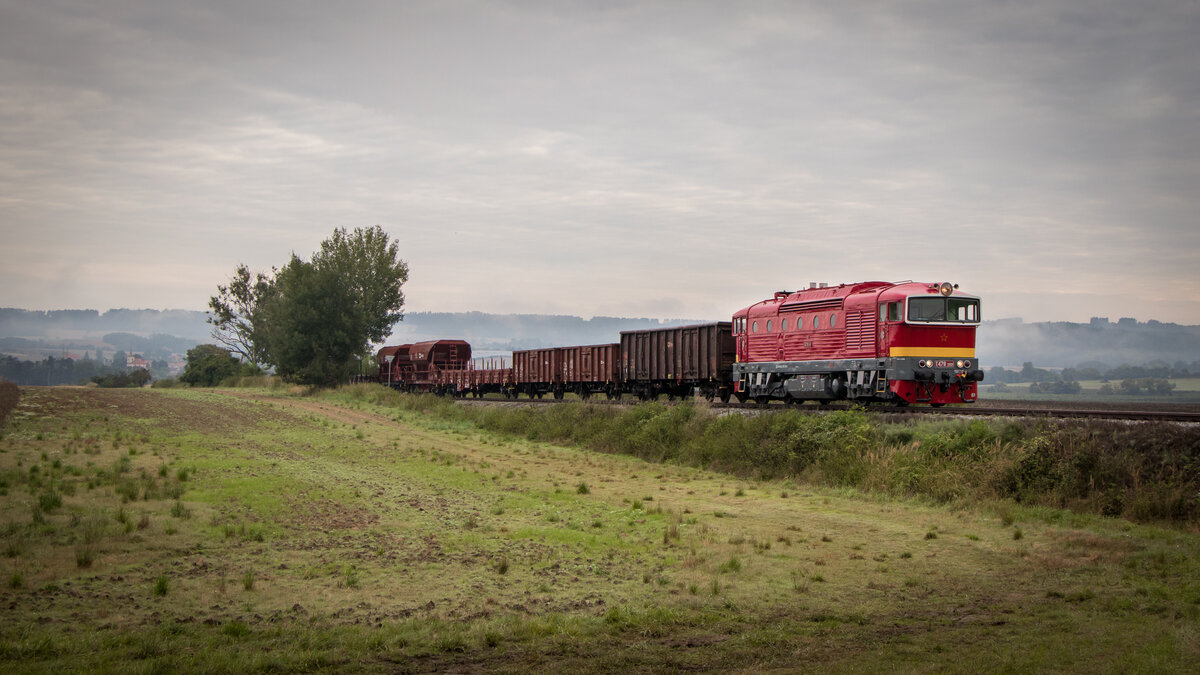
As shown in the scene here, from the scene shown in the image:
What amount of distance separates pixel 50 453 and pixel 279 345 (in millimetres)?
45782

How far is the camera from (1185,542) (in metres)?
13.1

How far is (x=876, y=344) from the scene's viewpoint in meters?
26.2

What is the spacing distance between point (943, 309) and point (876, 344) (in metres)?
2.26

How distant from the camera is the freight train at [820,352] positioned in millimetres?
25500

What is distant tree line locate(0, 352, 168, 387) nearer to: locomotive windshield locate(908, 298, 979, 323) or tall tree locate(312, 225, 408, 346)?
tall tree locate(312, 225, 408, 346)

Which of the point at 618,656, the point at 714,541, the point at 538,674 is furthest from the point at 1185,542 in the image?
the point at 538,674

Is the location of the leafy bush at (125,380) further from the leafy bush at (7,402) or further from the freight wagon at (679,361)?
the freight wagon at (679,361)

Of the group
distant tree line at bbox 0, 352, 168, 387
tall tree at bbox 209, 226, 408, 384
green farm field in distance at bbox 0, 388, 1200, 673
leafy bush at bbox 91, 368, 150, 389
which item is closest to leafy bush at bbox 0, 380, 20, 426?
green farm field in distance at bbox 0, 388, 1200, 673

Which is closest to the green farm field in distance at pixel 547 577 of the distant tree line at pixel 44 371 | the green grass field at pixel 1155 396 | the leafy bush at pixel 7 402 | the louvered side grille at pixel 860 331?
the louvered side grille at pixel 860 331

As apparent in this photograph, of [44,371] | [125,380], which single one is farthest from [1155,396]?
[44,371]

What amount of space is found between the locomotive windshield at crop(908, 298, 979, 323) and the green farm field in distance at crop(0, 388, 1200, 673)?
7997mm

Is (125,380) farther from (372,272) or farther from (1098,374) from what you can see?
(1098,374)

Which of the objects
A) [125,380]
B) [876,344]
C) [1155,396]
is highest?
[876,344]

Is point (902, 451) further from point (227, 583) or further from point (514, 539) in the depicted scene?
point (227, 583)
